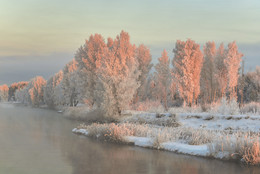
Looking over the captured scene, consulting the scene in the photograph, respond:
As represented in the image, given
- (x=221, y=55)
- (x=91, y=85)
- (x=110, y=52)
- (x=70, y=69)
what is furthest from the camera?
(x=70, y=69)

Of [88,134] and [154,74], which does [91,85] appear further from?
[88,134]

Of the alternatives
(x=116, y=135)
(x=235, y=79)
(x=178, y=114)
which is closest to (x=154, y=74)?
(x=235, y=79)

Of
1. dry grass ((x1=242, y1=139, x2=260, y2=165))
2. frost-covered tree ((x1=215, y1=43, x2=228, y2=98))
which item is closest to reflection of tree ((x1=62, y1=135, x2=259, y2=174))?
dry grass ((x1=242, y1=139, x2=260, y2=165))

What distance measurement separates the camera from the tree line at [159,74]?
95.8 ft

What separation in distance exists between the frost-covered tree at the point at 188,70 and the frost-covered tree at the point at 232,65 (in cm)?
379

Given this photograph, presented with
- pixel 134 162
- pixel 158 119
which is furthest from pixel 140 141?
pixel 158 119

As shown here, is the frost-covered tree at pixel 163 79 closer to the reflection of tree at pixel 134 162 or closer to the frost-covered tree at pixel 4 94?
the reflection of tree at pixel 134 162

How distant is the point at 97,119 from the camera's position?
31.3m

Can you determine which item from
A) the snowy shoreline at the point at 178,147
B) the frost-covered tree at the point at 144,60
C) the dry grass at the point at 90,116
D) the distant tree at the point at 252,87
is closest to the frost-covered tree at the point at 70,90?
the dry grass at the point at 90,116

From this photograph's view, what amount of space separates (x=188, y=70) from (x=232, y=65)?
18.8 ft

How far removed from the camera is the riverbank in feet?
40.8

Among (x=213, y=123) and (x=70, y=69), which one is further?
(x=70, y=69)

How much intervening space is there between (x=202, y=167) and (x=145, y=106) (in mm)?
20342

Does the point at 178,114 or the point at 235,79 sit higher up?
the point at 235,79
